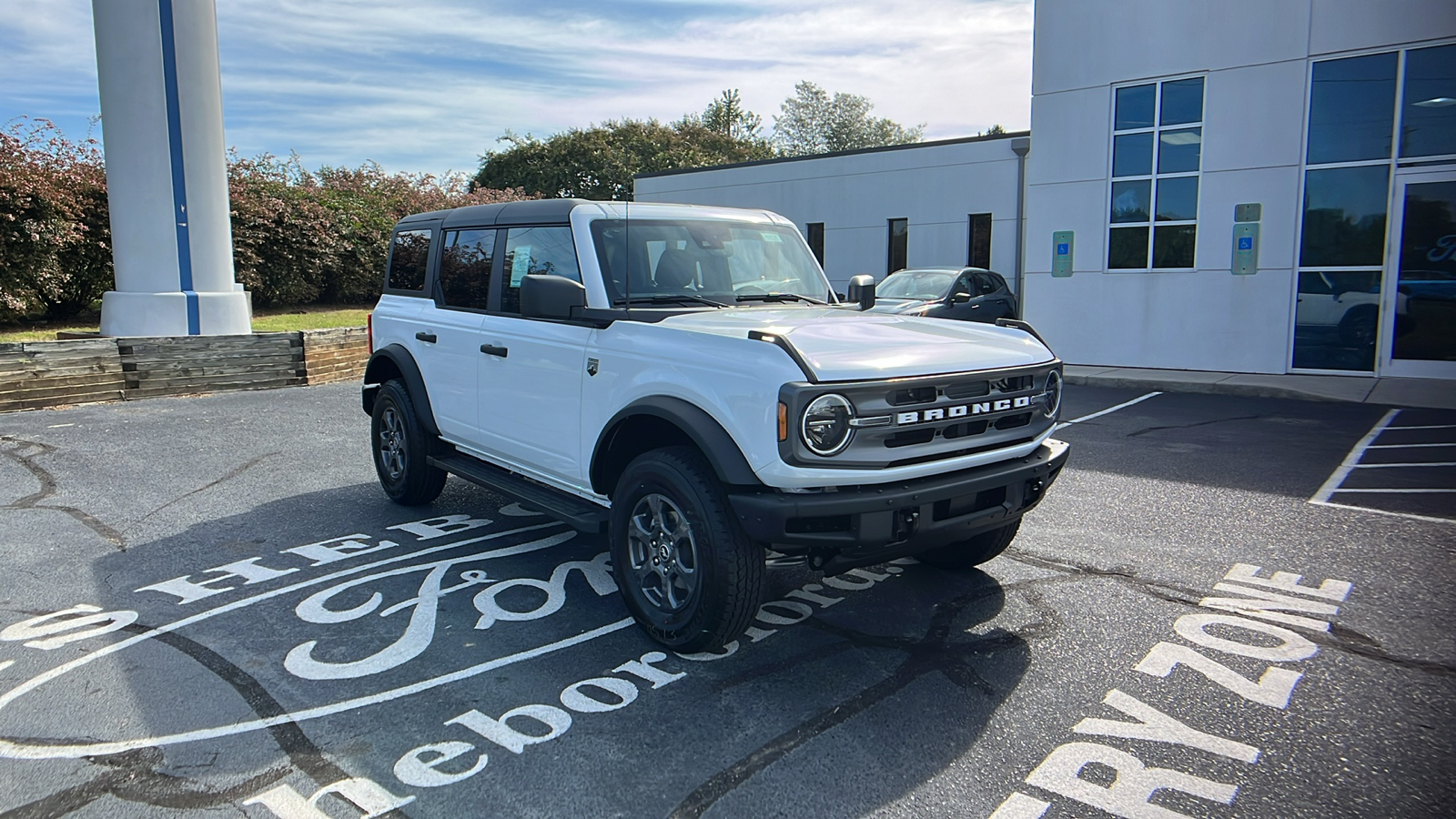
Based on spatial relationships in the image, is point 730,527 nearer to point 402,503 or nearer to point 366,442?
point 402,503

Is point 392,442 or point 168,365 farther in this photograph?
point 168,365

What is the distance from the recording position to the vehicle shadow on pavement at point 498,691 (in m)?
2.98

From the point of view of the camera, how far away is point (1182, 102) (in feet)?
46.3

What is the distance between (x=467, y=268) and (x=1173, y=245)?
39.8 feet

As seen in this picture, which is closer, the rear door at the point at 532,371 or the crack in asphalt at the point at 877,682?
the crack in asphalt at the point at 877,682

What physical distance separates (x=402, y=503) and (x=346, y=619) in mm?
2155

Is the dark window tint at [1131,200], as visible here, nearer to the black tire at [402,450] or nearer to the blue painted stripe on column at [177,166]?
the black tire at [402,450]

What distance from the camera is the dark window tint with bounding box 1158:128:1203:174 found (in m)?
14.0

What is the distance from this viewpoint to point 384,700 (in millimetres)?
3562

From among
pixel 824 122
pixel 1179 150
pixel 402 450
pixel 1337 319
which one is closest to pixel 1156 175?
pixel 1179 150

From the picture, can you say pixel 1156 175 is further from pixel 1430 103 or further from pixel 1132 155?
pixel 1430 103

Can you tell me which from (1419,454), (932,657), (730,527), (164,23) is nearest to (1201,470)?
(1419,454)

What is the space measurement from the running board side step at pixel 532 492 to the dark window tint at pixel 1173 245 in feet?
39.9

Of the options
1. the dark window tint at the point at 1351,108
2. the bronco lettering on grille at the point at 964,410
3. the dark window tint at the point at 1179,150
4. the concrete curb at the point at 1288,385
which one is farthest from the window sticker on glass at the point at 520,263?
the dark window tint at the point at 1351,108
